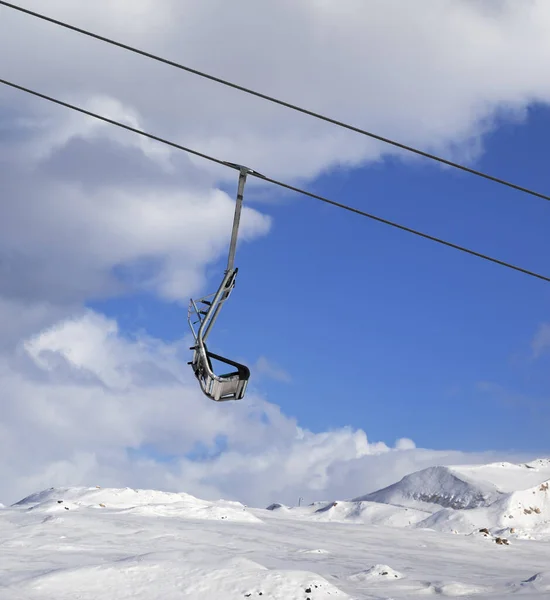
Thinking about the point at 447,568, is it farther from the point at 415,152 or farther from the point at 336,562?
the point at 415,152

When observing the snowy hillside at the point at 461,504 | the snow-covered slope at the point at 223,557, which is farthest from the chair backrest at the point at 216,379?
the snowy hillside at the point at 461,504

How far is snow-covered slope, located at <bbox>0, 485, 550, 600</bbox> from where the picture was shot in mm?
18219

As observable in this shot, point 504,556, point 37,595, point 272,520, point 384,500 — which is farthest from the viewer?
point 384,500

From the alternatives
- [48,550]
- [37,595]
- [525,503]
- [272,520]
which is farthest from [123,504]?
[525,503]

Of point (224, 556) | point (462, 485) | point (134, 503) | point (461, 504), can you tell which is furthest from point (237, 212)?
point (462, 485)

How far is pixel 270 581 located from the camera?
1825 cm

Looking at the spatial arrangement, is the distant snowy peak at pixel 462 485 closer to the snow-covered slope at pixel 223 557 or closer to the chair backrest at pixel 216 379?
the snow-covered slope at pixel 223 557

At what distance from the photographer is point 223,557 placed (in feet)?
67.2

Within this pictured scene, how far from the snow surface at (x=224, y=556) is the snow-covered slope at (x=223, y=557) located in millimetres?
36

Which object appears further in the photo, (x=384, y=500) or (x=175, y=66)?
(x=384, y=500)

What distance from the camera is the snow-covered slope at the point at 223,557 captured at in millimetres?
18219

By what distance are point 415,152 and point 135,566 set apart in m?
12.8

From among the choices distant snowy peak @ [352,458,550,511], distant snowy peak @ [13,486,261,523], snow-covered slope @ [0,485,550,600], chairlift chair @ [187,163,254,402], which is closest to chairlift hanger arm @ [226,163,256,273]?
chairlift chair @ [187,163,254,402]

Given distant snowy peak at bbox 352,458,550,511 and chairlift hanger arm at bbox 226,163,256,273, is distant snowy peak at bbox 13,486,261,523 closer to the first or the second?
distant snowy peak at bbox 352,458,550,511
